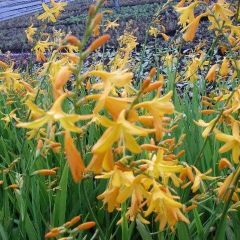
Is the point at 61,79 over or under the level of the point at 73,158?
over

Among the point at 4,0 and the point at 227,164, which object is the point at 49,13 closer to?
the point at 227,164

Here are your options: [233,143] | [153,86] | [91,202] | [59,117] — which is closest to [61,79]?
[59,117]

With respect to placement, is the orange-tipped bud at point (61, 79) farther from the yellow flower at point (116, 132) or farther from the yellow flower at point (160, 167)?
the yellow flower at point (160, 167)

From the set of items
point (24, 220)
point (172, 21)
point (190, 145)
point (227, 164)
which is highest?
point (227, 164)

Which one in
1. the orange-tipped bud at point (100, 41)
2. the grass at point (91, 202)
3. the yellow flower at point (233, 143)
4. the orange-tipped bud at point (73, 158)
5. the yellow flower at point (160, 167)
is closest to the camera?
the orange-tipped bud at point (73, 158)

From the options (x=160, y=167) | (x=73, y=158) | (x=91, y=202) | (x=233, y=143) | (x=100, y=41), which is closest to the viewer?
(x=73, y=158)

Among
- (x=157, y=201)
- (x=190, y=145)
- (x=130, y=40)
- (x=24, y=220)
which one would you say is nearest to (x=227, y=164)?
(x=157, y=201)

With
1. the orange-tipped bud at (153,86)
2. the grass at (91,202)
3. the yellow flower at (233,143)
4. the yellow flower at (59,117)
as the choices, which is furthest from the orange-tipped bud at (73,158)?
the yellow flower at (233,143)

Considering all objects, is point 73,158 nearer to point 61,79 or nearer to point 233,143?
point 61,79

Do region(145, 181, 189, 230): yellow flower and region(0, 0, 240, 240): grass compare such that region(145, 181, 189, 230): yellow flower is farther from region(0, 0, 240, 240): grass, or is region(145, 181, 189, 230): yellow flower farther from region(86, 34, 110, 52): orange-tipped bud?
region(86, 34, 110, 52): orange-tipped bud

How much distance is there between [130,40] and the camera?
11.3 ft

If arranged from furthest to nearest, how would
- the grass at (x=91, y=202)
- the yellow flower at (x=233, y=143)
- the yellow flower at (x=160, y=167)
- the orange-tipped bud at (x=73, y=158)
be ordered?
the grass at (x=91, y=202), the yellow flower at (x=233, y=143), the yellow flower at (x=160, y=167), the orange-tipped bud at (x=73, y=158)

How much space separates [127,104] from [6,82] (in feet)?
5.22

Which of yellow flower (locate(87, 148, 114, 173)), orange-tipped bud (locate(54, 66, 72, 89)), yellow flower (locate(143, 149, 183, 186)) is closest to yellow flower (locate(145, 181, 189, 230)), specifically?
yellow flower (locate(143, 149, 183, 186))
